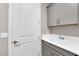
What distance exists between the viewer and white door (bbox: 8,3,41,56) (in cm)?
150

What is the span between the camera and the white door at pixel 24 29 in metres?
1.50

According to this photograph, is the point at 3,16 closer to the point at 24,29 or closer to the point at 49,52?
the point at 24,29

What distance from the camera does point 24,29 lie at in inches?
70.4

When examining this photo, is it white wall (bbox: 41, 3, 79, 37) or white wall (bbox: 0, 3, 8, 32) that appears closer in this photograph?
white wall (bbox: 0, 3, 8, 32)

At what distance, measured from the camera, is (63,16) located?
205 cm

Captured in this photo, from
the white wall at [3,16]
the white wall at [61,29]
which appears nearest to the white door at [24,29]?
the white wall at [3,16]

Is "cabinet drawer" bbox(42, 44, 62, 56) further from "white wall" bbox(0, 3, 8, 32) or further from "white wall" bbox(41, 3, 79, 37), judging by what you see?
"white wall" bbox(0, 3, 8, 32)

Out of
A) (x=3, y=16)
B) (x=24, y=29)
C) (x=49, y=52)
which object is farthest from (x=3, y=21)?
(x=49, y=52)

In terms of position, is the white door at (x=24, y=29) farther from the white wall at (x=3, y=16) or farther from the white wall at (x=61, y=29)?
the white wall at (x=61, y=29)

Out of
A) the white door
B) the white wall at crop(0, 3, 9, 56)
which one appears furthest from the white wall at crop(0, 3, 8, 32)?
the white door

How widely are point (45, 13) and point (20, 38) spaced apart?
1.41 m

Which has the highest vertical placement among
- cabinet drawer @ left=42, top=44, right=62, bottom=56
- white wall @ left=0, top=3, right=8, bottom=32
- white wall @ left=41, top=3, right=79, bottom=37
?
white wall @ left=0, top=3, right=8, bottom=32

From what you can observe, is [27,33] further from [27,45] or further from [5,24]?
[5,24]

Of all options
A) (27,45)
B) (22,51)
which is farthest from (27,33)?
(22,51)
